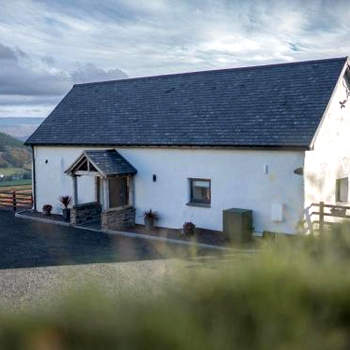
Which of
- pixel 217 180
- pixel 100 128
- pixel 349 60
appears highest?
pixel 349 60

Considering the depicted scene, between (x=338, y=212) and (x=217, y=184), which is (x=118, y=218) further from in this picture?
(x=338, y=212)

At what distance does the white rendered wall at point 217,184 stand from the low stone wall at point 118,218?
1.19ft

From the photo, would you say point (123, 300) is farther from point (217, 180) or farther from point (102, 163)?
point (102, 163)

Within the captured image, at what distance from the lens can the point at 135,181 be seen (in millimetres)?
17578

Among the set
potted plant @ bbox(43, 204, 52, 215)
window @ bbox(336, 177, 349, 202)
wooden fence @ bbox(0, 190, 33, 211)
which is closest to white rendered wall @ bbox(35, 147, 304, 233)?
potted plant @ bbox(43, 204, 52, 215)

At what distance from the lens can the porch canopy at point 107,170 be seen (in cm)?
1656

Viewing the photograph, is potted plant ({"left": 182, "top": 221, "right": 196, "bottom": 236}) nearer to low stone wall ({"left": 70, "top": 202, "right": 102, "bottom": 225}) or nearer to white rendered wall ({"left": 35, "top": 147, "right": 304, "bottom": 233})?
white rendered wall ({"left": 35, "top": 147, "right": 304, "bottom": 233})

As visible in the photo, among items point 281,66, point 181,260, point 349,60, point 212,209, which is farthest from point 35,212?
point 181,260

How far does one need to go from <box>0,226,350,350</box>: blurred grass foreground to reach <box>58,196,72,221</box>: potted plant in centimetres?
1523

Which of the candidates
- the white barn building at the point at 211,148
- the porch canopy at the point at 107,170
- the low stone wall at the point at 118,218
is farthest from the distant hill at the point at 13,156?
the low stone wall at the point at 118,218

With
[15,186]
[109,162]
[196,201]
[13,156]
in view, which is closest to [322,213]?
[196,201]

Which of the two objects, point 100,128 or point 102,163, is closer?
point 102,163

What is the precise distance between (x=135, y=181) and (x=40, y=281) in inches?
297

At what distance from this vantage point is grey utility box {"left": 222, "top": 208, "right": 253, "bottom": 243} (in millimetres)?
14211
